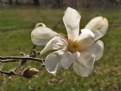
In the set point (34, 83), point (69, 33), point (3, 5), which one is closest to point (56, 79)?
point (34, 83)

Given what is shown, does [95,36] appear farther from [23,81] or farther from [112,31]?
[112,31]

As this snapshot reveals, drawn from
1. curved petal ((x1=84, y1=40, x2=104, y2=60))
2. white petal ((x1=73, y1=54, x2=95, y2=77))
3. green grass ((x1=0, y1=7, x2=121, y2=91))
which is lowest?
green grass ((x1=0, y1=7, x2=121, y2=91))

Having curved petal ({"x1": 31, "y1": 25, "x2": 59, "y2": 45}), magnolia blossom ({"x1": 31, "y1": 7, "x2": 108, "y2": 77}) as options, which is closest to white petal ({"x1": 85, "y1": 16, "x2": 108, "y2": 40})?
magnolia blossom ({"x1": 31, "y1": 7, "x2": 108, "y2": 77})

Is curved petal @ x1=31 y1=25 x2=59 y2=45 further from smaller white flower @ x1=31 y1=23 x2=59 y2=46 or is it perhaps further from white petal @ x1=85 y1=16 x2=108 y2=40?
white petal @ x1=85 y1=16 x2=108 y2=40

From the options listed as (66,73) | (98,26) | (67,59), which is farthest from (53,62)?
(66,73)

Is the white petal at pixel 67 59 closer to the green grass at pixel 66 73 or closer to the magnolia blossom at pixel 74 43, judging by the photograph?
the magnolia blossom at pixel 74 43

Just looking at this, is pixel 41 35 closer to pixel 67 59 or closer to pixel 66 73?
pixel 67 59

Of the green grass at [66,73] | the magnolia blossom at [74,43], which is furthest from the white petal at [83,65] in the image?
Result: the green grass at [66,73]
